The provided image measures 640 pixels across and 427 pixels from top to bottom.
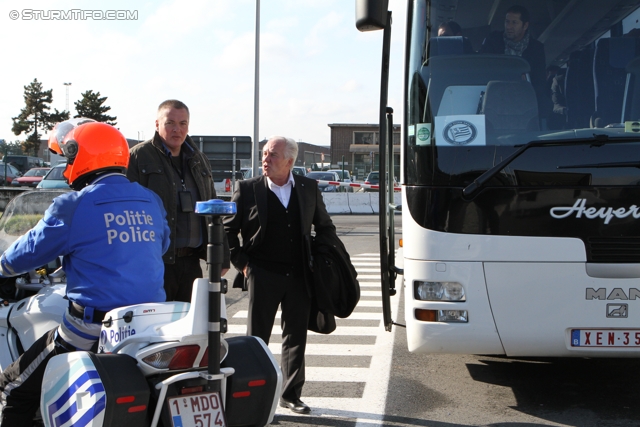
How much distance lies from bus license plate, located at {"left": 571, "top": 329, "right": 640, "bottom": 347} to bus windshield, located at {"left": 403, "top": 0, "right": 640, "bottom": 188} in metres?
0.95

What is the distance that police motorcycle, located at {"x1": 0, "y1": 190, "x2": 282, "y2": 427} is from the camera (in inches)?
108

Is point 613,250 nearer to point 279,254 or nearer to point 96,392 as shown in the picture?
point 279,254

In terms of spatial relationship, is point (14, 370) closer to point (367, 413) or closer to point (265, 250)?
point (265, 250)

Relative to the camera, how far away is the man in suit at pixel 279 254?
495cm

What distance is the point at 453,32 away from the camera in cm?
507

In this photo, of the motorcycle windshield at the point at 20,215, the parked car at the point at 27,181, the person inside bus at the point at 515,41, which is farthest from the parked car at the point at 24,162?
the person inside bus at the point at 515,41

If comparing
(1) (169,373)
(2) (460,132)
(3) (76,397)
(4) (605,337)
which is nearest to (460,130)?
(2) (460,132)

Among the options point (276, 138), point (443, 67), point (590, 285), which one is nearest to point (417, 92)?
point (443, 67)

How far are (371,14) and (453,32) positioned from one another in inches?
25.0

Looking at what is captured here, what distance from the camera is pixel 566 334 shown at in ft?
15.4

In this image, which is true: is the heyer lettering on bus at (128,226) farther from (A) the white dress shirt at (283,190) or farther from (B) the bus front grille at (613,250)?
(B) the bus front grille at (613,250)

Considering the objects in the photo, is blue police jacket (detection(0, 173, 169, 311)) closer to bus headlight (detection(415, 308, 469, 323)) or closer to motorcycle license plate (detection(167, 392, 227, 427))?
motorcycle license plate (detection(167, 392, 227, 427))

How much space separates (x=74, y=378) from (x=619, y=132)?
12.0 ft

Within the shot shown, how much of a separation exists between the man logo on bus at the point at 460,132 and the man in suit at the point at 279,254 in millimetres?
1040
